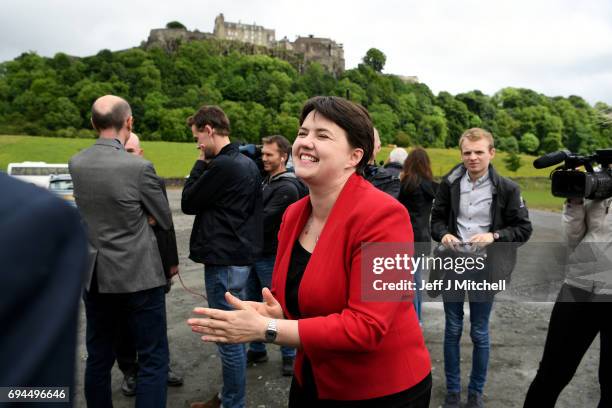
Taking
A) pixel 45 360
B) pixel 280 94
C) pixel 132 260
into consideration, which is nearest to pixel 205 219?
pixel 132 260

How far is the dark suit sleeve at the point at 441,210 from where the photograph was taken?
13.8ft

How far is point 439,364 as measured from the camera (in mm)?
4906

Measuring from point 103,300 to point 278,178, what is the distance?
83.6 inches

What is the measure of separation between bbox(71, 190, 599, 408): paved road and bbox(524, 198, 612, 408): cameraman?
3.68 ft

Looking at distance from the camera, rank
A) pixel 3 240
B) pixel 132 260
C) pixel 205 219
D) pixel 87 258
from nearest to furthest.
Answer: pixel 3 240
pixel 87 258
pixel 132 260
pixel 205 219

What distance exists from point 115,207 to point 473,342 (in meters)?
2.99

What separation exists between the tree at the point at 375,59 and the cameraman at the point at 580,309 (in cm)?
12632

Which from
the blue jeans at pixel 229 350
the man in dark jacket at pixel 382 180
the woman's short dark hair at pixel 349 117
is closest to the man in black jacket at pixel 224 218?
the blue jeans at pixel 229 350

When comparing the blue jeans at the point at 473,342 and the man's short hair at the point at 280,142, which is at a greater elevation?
the man's short hair at the point at 280,142

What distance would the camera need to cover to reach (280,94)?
3632 inches

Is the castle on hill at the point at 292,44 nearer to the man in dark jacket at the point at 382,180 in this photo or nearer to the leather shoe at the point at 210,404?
the man in dark jacket at the point at 382,180

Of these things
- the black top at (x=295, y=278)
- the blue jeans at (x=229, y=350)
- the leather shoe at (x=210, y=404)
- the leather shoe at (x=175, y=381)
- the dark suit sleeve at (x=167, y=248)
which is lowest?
the leather shoe at (x=175, y=381)

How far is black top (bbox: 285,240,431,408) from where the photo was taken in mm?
2088

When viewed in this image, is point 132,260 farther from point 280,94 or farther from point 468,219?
point 280,94
